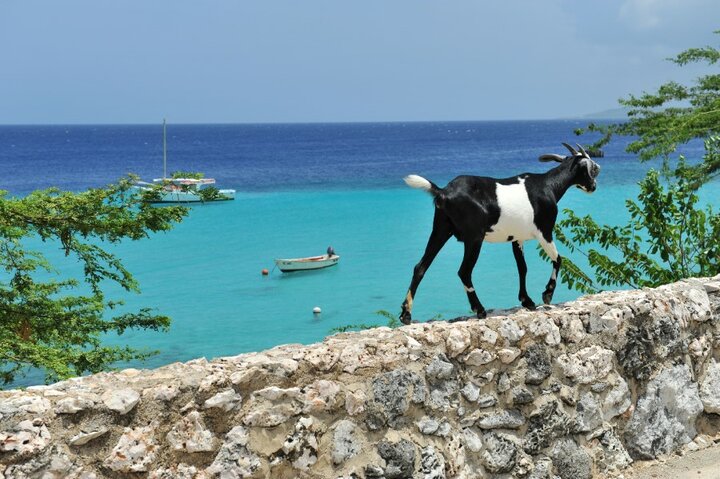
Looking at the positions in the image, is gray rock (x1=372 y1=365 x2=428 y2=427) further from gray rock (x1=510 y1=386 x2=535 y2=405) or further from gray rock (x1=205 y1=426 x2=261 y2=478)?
gray rock (x1=205 y1=426 x2=261 y2=478)

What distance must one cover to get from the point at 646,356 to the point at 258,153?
10389 cm

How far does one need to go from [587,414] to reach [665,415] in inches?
33.8

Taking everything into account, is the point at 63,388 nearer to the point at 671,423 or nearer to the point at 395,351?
the point at 395,351

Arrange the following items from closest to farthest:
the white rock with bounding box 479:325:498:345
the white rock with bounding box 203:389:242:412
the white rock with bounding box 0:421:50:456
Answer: the white rock with bounding box 0:421:50:456
the white rock with bounding box 203:389:242:412
the white rock with bounding box 479:325:498:345

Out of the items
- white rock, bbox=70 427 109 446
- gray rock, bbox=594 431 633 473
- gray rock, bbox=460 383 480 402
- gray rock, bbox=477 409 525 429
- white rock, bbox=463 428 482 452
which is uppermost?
white rock, bbox=70 427 109 446

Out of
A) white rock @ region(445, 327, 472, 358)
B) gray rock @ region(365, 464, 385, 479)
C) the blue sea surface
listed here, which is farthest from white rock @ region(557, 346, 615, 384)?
the blue sea surface

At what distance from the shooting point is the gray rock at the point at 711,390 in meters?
6.52

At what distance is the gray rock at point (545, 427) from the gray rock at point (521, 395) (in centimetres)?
11

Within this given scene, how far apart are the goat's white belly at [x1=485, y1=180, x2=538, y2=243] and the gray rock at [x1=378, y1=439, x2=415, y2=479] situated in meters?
1.88

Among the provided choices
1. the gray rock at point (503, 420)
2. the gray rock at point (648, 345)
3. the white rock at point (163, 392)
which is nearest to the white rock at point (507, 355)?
the gray rock at point (503, 420)

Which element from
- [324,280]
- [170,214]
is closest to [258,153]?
[324,280]

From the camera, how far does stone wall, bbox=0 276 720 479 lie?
167 inches

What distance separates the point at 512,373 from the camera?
219 inches

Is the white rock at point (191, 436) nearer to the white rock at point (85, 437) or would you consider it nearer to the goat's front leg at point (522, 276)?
the white rock at point (85, 437)
